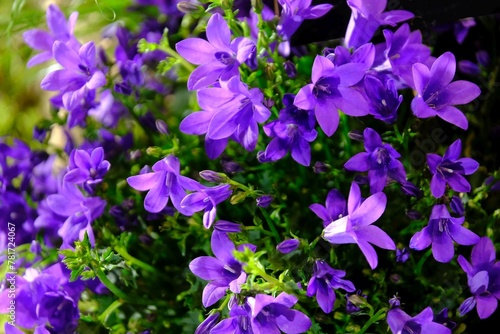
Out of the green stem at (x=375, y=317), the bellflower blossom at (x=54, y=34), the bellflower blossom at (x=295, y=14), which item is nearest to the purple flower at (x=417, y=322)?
the green stem at (x=375, y=317)

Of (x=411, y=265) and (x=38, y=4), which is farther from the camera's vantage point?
(x=38, y=4)

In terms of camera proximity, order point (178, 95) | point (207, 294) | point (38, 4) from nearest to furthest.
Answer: point (207, 294), point (178, 95), point (38, 4)

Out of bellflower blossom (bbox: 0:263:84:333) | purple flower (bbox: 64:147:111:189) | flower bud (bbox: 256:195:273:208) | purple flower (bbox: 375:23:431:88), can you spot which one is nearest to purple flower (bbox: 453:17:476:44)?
purple flower (bbox: 375:23:431:88)

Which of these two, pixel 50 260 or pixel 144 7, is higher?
pixel 144 7

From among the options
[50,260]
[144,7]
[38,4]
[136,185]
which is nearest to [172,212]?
[136,185]

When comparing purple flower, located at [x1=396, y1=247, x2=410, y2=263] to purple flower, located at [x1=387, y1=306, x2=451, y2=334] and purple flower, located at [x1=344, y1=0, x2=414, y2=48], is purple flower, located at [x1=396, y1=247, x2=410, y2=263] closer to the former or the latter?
purple flower, located at [x1=387, y1=306, x2=451, y2=334]

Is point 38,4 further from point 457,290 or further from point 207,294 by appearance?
point 457,290

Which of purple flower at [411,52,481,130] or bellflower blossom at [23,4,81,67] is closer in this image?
purple flower at [411,52,481,130]
